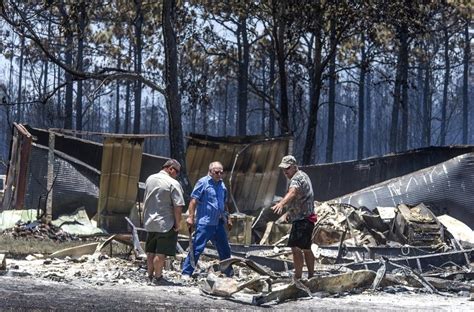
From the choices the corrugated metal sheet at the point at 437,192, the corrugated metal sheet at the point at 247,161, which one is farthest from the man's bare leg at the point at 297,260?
the corrugated metal sheet at the point at 437,192

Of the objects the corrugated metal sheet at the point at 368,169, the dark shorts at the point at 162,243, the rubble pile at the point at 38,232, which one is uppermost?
the corrugated metal sheet at the point at 368,169

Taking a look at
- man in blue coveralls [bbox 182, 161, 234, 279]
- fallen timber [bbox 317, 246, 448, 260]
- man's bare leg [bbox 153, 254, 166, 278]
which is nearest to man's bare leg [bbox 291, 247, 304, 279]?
man in blue coveralls [bbox 182, 161, 234, 279]

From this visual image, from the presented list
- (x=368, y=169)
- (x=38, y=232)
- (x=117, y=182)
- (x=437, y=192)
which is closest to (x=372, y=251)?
(x=437, y=192)

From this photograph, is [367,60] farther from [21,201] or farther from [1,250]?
[1,250]

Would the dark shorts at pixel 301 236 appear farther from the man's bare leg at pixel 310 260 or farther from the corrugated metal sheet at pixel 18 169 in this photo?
the corrugated metal sheet at pixel 18 169

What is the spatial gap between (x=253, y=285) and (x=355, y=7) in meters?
16.8

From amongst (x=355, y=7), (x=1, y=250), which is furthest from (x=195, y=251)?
(x=355, y=7)

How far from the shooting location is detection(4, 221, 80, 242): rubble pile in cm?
1596

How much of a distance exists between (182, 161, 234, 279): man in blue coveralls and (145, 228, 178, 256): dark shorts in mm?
385

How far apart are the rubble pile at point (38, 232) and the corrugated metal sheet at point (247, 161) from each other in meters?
3.53

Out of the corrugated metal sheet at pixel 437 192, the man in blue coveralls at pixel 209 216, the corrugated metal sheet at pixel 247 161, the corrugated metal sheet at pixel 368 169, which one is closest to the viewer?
the man in blue coveralls at pixel 209 216

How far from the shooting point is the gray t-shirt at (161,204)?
10.9 meters

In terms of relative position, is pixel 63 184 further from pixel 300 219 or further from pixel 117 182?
pixel 300 219

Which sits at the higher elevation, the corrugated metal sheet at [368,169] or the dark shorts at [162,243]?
the corrugated metal sheet at [368,169]
